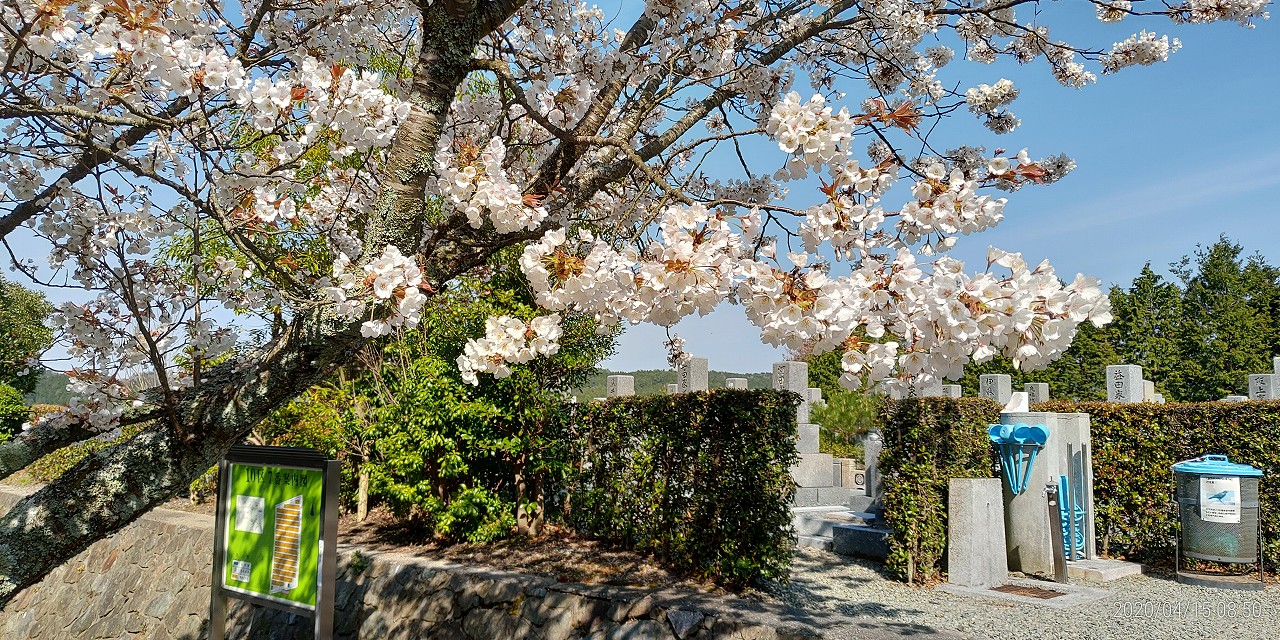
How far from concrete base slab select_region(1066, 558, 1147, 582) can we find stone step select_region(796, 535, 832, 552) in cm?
228

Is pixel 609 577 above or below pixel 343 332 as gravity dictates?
below

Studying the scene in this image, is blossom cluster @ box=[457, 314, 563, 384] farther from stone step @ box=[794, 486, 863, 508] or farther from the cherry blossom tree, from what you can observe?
stone step @ box=[794, 486, 863, 508]

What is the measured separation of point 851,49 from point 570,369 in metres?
3.91

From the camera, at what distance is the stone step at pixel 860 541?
24.8ft

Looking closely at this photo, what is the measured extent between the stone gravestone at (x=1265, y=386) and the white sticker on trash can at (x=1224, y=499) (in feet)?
17.1

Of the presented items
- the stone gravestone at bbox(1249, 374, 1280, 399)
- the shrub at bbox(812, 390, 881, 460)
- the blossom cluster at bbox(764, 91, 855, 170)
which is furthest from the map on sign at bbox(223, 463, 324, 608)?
the shrub at bbox(812, 390, 881, 460)

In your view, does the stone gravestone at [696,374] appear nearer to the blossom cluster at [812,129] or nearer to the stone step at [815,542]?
the stone step at [815,542]

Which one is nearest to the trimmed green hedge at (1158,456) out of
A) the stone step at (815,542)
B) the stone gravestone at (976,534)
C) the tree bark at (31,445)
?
the stone gravestone at (976,534)

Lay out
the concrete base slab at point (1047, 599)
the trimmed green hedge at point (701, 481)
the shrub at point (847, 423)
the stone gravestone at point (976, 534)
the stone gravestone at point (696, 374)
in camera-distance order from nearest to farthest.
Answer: the trimmed green hedge at point (701, 481)
the concrete base slab at point (1047, 599)
the stone gravestone at point (976, 534)
the stone gravestone at point (696, 374)
the shrub at point (847, 423)

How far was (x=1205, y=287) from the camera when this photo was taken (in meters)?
26.4

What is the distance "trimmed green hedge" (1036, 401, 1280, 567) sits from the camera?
7488mm

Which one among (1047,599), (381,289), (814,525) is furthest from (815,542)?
(381,289)

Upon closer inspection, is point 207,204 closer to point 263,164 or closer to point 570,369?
point 263,164

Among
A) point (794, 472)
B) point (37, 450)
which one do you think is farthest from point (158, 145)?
point (794, 472)
